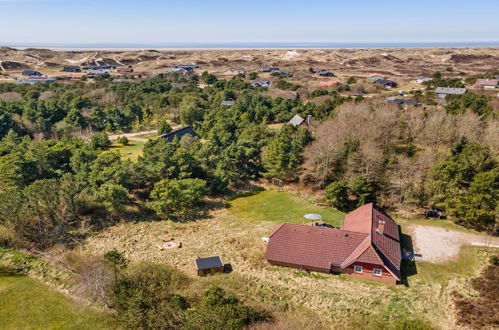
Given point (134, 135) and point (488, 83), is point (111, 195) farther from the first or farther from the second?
point (488, 83)

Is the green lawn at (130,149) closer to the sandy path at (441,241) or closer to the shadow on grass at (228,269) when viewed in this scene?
the shadow on grass at (228,269)

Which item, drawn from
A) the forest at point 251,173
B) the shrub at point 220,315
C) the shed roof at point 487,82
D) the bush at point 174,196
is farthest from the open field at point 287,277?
the shed roof at point 487,82

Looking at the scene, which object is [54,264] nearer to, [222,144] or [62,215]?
[62,215]

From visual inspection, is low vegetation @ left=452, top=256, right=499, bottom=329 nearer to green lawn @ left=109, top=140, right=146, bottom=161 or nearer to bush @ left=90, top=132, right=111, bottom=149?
green lawn @ left=109, top=140, right=146, bottom=161

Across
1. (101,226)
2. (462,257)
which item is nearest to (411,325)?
(462,257)

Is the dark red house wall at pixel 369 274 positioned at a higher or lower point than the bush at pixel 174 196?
lower

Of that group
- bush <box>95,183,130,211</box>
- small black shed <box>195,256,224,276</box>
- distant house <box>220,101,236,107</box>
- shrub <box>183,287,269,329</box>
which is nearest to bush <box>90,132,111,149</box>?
bush <box>95,183,130,211</box>
